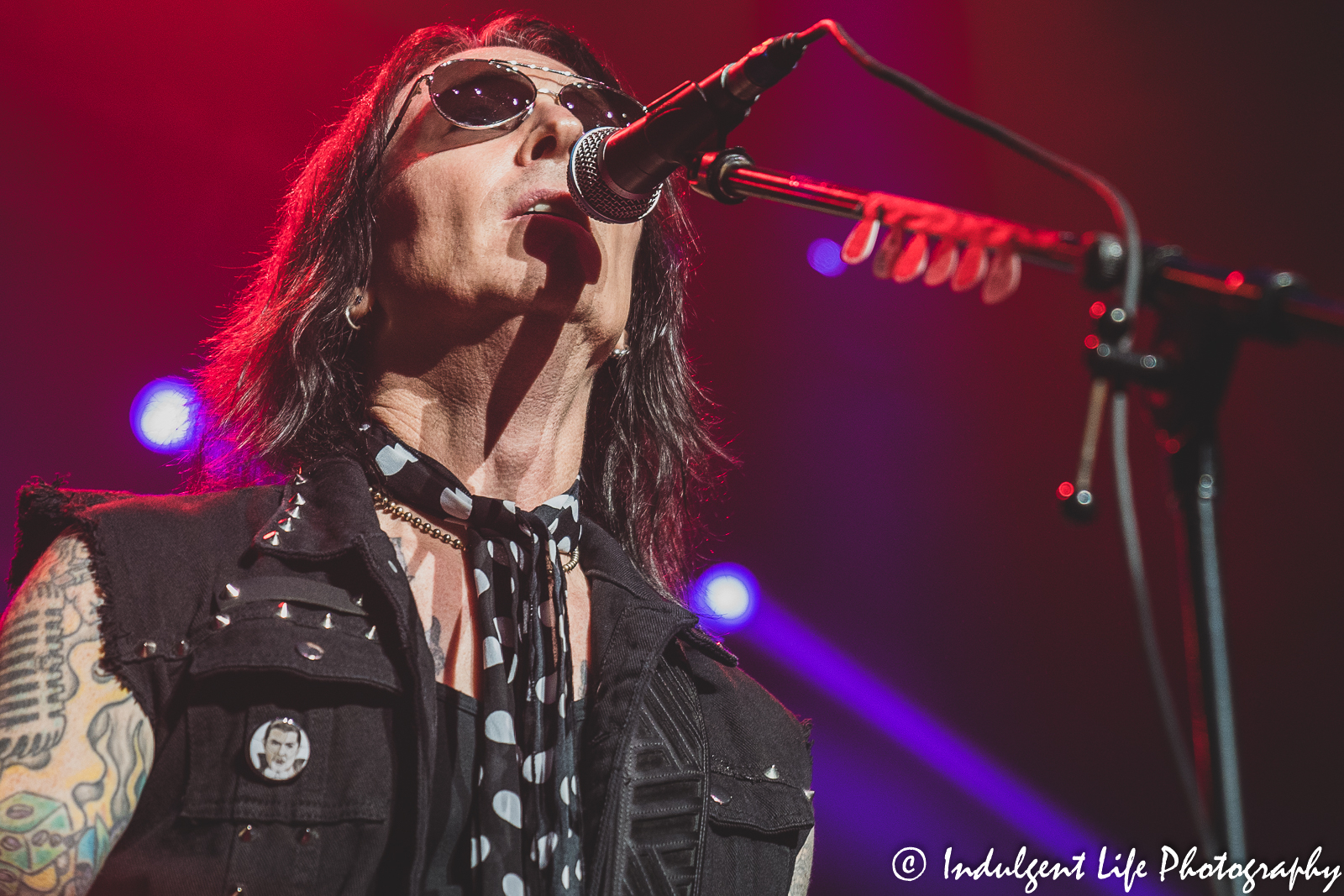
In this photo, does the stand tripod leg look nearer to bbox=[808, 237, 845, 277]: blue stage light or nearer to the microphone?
the microphone

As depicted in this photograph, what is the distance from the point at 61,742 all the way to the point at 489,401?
3.67 feet

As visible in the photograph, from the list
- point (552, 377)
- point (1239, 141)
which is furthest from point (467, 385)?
point (1239, 141)

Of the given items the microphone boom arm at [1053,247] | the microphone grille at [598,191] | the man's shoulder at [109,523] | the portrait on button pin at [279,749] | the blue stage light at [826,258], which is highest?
the blue stage light at [826,258]

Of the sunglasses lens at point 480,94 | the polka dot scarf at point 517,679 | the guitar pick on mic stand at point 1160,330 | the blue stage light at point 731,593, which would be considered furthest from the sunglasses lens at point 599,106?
the blue stage light at point 731,593

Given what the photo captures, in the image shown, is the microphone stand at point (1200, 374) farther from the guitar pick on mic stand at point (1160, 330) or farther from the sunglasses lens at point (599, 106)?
the sunglasses lens at point (599, 106)

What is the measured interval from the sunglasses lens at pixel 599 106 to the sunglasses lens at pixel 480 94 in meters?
0.10

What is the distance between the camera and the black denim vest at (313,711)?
1.67 m

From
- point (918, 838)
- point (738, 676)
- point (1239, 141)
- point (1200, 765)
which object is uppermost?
point (1239, 141)

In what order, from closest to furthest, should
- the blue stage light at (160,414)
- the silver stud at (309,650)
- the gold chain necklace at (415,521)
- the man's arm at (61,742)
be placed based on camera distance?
the man's arm at (61,742) → the silver stud at (309,650) → the gold chain necklace at (415,521) → the blue stage light at (160,414)

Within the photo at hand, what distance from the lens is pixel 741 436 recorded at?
Result: 16.8 ft

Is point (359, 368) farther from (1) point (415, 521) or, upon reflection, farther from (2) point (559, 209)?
(2) point (559, 209)

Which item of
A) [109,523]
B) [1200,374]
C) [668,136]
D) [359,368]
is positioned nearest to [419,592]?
[109,523]

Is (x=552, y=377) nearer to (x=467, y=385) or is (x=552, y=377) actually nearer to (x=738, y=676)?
(x=467, y=385)

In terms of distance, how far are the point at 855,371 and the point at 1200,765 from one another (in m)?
4.08
